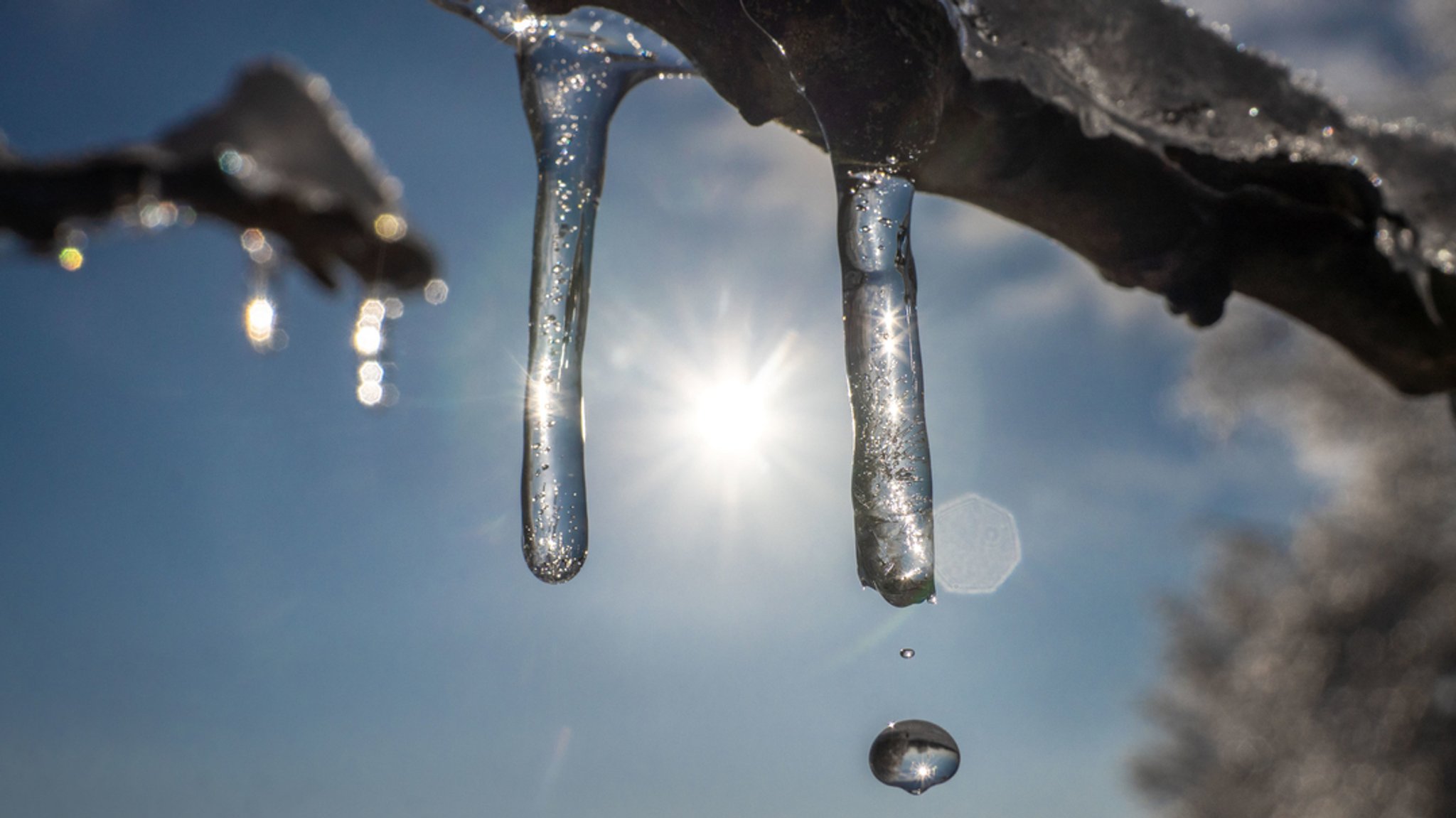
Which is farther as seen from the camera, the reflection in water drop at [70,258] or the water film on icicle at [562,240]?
the water film on icicle at [562,240]

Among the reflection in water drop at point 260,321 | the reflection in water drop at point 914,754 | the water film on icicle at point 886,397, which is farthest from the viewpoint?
the reflection in water drop at point 914,754

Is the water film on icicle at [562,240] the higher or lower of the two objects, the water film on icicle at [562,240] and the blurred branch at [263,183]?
the higher

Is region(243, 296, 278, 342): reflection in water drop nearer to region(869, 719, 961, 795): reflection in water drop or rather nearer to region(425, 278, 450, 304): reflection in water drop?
region(425, 278, 450, 304): reflection in water drop

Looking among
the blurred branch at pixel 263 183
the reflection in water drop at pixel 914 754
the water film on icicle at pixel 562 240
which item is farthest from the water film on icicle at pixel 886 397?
the blurred branch at pixel 263 183

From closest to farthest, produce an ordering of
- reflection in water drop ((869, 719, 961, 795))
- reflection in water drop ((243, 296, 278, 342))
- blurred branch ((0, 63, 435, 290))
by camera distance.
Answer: blurred branch ((0, 63, 435, 290))
reflection in water drop ((243, 296, 278, 342))
reflection in water drop ((869, 719, 961, 795))

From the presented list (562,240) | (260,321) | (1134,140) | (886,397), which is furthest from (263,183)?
(1134,140)

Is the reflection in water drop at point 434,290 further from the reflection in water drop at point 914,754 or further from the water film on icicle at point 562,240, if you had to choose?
the reflection in water drop at point 914,754

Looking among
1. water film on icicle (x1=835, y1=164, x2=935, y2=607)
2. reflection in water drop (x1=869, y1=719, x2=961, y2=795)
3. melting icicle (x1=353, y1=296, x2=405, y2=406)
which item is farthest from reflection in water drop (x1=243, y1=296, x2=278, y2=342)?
reflection in water drop (x1=869, y1=719, x2=961, y2=795)
